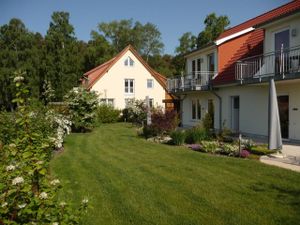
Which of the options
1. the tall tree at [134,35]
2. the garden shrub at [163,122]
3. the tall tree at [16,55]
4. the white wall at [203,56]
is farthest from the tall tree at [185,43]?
the garden shrub at [163,122]

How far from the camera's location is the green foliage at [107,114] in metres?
31.9

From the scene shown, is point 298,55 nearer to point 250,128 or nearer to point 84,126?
point 250,128

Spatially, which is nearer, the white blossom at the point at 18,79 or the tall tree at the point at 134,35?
the white blossom at the point at 18,79

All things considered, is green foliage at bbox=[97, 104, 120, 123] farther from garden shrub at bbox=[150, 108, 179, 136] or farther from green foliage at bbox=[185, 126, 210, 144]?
green foliage at bbox=[185, 126, 210, 144]

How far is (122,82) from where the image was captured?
3647cm

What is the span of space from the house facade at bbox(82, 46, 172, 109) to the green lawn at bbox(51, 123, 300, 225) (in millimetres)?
24411

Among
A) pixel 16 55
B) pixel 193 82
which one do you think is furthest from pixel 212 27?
pixel 16 55

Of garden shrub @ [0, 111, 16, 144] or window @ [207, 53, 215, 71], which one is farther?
window @ [207, 53, 215, 71]

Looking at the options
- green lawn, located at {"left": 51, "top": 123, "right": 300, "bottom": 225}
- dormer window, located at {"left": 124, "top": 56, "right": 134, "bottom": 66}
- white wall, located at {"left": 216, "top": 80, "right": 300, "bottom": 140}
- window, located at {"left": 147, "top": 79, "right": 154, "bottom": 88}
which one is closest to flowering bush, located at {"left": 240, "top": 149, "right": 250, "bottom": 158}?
green lawn, located at {"left": 51, "top": 123, "right": 300, "bottom": 225}

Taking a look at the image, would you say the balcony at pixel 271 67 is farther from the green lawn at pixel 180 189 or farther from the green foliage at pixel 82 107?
the green foliage at pixel 82 107

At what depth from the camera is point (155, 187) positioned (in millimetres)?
7285

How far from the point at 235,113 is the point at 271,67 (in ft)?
15.7

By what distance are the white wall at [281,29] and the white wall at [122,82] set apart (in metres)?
21.6

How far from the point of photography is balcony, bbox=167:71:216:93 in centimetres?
2161
